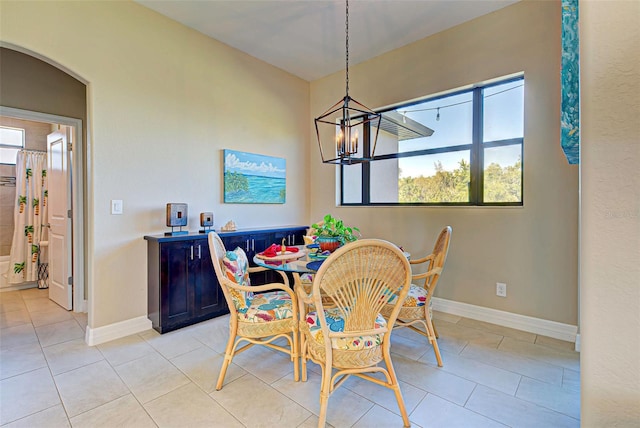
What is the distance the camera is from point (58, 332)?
282cm

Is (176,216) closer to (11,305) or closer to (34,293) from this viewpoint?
(11,305)

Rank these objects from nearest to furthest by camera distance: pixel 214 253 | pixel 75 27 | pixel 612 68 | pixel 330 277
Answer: pixel 612 68, pixel 330 277, pixel 214 253, pixel 75 27

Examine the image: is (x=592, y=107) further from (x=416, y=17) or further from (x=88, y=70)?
(x=88, y=70)

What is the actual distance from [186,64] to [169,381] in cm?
309

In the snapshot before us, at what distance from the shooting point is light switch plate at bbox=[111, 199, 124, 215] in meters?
2.74

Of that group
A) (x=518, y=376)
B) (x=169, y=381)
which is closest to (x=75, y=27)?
(x=169, y=381)

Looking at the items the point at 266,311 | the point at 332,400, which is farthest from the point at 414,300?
the point at 266,311

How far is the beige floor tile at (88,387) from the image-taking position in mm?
1793

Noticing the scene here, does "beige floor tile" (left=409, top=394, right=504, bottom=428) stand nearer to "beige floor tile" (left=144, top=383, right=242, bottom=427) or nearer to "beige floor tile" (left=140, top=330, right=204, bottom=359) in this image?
"beige floor tile" (left=144, top=383, right=242, bottom=427)

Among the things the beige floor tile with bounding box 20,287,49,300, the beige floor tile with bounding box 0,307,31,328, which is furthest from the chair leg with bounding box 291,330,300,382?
the beige floor tile with bounding box 20,287,49,300

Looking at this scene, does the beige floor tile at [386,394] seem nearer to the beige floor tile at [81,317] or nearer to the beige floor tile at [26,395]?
the beige floor tile at [26,395]

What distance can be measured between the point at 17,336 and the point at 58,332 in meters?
0.31

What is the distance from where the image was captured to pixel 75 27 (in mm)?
2516

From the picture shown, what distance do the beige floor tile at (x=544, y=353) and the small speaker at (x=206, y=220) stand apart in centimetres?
303
